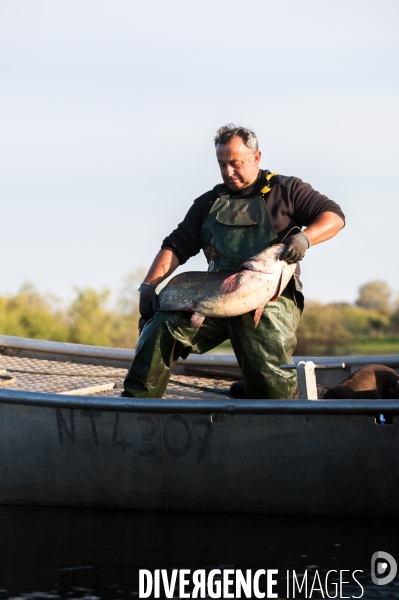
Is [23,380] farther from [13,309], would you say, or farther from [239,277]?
[13,309]

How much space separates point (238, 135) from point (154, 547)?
90.5 inches

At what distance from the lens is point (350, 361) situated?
7102mm

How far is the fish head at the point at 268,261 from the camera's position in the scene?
5.48 meters

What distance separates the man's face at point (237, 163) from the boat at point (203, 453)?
1.12 meters

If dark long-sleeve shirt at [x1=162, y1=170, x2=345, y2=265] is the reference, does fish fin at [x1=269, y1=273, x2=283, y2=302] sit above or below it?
below

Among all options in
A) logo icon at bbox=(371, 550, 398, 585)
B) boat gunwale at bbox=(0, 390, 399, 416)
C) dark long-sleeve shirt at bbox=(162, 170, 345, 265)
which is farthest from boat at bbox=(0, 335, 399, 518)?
dark long-sleeve shirt at bbox=(162, 170, 345, 265)

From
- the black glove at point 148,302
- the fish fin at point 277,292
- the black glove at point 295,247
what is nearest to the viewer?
the black glove at point 295,247

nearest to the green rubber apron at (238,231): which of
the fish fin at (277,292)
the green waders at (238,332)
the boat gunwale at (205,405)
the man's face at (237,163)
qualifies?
the green waders at (238,332)

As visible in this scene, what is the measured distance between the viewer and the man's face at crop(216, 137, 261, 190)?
5.73 m

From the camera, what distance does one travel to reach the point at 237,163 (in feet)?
18.9

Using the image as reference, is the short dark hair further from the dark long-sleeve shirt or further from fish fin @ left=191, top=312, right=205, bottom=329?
fish fin @ left=191, top=312, right=205, bottom=329

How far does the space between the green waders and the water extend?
0.74 meters

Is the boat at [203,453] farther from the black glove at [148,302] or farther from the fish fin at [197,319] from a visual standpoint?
the black glove at [148,302]

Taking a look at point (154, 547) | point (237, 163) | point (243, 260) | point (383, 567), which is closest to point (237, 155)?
point (237, 163)
